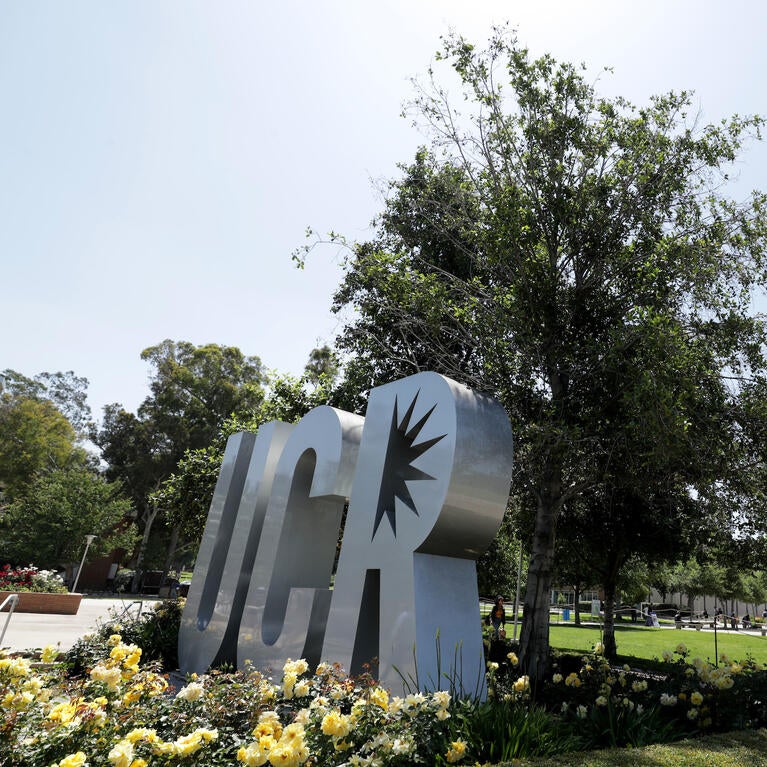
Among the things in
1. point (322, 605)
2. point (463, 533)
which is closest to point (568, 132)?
point (463, 533)

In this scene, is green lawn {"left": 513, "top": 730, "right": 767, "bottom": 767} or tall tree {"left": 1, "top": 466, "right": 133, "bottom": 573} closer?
green lawn {"left": 513, "top": 730, "right": 767, "bottom": 767}

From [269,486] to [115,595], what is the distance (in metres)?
29.4

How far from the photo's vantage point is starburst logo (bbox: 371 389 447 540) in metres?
6.59

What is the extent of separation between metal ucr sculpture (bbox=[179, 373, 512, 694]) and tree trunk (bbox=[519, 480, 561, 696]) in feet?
13.5

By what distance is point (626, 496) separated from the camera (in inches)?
619

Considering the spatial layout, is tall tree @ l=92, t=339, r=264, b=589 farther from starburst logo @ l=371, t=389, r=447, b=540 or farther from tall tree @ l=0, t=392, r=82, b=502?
starburst logo @ l=371, t=389, r=447, b=540

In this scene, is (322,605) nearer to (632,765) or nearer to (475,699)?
(475,699)

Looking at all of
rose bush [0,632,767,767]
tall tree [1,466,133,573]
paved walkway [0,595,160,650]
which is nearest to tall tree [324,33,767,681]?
rose bush [0,632,767,767]

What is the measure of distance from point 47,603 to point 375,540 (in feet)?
59.0

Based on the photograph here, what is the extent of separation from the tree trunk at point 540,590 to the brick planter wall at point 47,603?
644 inches

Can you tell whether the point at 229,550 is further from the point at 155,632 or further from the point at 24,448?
the point at 24,448

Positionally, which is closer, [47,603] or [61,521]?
[47,603]

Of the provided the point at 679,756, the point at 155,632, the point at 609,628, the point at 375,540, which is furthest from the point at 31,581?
the point at 679,756

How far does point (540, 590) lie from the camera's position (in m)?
10.6
